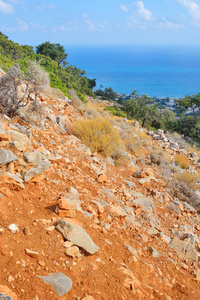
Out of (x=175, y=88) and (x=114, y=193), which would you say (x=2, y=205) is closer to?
(x=114, y=193)

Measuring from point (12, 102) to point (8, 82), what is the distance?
0.85 meters

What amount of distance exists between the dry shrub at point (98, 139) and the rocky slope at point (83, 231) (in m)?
0.68

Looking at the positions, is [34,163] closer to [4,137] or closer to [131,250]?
[4,137]

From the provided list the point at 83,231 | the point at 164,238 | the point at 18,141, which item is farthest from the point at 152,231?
the point at 18,141

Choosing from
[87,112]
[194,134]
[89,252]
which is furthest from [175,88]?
[89,252]

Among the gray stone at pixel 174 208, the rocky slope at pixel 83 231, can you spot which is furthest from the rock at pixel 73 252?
the gray stone at pixel 174 208

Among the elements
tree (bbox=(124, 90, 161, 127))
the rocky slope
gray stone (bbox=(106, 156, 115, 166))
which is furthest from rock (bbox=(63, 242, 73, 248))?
tree (bbox=(124, 90, 161, 127))

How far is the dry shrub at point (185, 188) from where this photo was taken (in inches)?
219

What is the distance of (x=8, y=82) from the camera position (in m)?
5.60

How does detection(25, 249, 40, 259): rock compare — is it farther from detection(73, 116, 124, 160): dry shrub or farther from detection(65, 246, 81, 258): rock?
detection(73, 116, 124, 160): dry shrub

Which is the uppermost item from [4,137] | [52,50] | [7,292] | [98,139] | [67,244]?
[52,50]

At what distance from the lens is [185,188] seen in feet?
19.1

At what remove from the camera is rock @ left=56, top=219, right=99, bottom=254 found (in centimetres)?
260

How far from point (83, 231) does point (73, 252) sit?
14.6 inches
